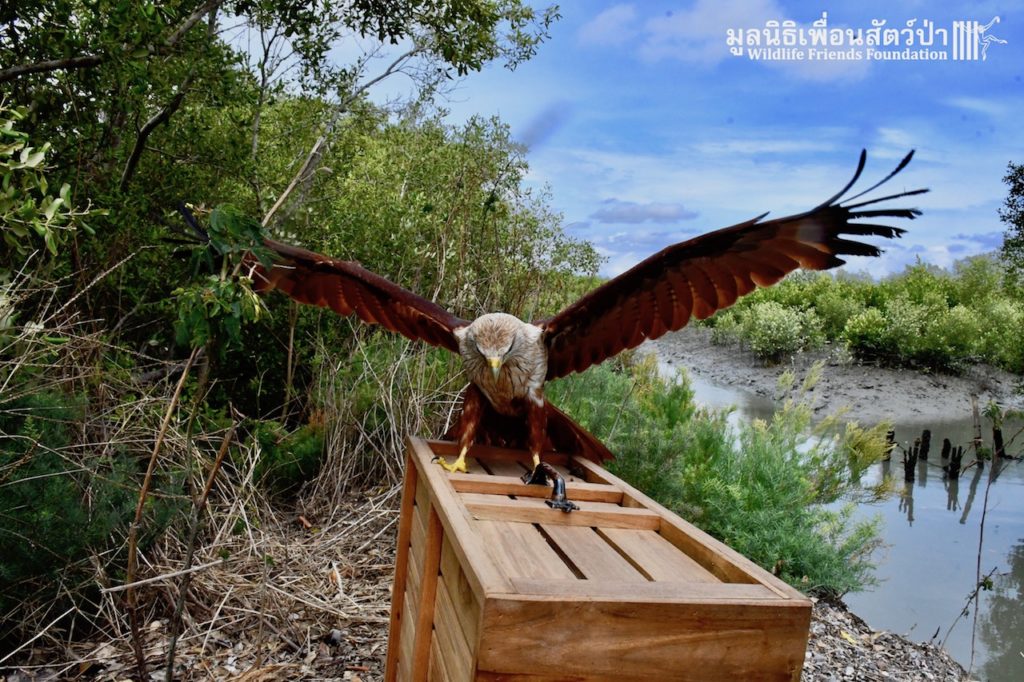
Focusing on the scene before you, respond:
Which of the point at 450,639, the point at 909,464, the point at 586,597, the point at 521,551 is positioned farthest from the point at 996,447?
the point at 586,597

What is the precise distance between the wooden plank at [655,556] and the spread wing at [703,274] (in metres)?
0.84

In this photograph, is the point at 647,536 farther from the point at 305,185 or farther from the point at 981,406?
the point at 981,406

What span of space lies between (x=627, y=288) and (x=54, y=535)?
2.23 metres

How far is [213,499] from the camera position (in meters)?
3.70

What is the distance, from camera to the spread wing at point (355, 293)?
2744 millimetres

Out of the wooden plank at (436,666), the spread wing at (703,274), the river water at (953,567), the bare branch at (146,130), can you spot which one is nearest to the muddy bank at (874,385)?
the river water at (953,567)

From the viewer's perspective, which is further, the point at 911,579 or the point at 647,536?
the point at 911,579

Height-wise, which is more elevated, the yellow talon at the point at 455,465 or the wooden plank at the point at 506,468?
the yellow talon at the point at 455,465

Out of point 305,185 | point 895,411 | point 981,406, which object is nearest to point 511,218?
point 305,185

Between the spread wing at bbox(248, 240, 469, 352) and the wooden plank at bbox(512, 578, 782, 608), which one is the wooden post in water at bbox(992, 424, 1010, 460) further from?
the wooden plank at bbox(512, 578, 782, 608)

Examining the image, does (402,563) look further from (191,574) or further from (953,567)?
A: (953,567)

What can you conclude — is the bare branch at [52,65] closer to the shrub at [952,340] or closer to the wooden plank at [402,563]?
the wooden plank at [402,563]

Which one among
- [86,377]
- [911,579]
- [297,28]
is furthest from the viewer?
[911,579]

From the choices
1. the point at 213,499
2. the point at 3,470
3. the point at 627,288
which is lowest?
the point at 213,499
